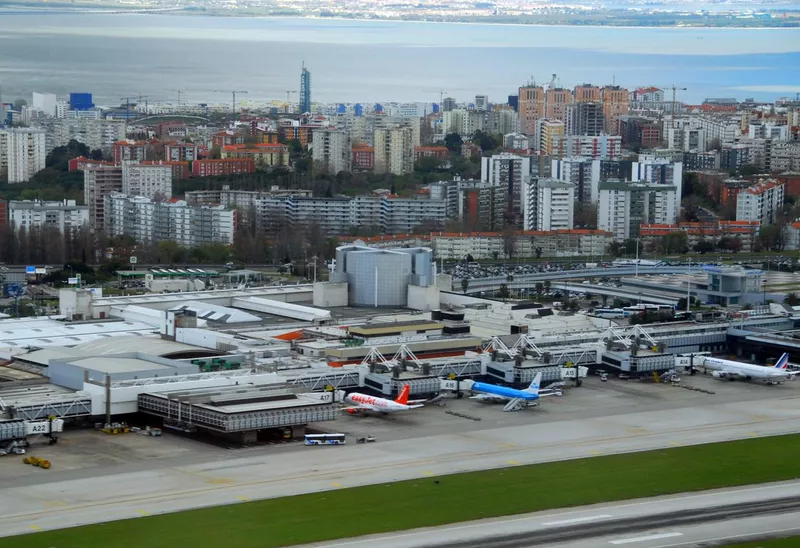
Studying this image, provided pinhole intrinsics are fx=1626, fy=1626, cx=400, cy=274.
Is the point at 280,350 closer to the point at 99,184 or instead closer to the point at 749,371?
the point at 749,371

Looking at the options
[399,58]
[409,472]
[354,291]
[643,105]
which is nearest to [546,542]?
[409,472]

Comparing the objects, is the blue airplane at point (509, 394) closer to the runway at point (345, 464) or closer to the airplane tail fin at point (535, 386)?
the airplane tail fin at point (535, 386)

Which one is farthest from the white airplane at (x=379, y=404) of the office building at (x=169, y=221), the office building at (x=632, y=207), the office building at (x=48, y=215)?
the office building at (x=632, y=207)

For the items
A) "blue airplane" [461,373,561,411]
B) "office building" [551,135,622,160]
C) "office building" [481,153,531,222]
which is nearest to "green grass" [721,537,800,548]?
"blue airplane" [461,373,561,411]

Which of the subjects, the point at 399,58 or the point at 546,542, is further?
the point at 399,58

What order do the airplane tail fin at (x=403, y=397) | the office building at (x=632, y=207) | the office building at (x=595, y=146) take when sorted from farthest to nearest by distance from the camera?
the office building at (x=595, y=146)
the office building at (x=632, y=207)
the airplane tail fin at (x=403, y=397)

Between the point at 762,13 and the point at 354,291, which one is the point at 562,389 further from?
the point at 762,13
